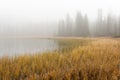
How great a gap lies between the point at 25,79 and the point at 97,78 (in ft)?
7.72

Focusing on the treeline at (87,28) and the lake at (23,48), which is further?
the treeline at (87,28)

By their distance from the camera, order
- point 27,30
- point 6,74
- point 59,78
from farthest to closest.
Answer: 1. point 27,30
2. point 6,74
3. point 59,78

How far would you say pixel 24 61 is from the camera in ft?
30.5

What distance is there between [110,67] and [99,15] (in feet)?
250

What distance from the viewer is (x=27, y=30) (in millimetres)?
165125

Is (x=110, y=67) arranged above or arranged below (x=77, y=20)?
below

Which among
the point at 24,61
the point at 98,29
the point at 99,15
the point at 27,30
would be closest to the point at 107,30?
the point at 98,29

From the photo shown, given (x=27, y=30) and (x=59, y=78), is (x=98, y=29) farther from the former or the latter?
(x=27, y=30)

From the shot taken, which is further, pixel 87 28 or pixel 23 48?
pixel 87 28

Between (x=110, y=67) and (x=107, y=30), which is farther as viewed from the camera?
(x=107, y=30)

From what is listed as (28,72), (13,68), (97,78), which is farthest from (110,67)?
(13,68)

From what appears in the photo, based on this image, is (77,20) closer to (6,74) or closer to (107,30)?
(107,30)

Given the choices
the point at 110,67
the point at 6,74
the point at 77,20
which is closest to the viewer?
the point at 6,74

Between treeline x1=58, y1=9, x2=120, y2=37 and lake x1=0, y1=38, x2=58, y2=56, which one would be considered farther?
treeline x1=58, y1=9, x2=120, y2=37
